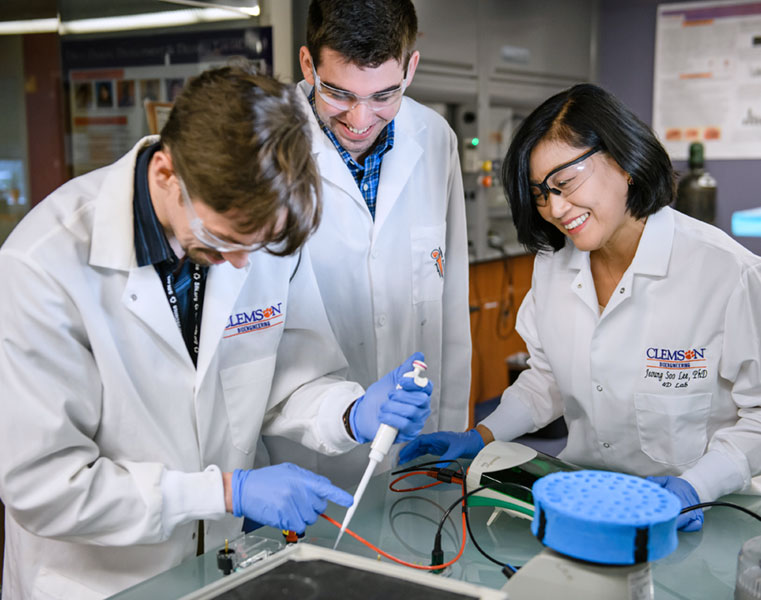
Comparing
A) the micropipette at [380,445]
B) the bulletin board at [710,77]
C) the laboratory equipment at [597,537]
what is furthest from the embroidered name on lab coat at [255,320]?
the bulletin board at [710,77]

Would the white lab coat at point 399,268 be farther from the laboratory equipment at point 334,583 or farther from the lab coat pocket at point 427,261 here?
the laboratory equipment at point 334,583

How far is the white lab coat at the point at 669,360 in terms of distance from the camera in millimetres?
1570

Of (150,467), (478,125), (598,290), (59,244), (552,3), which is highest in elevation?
(552,3)

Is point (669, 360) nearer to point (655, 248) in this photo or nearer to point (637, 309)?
point (637, 309)

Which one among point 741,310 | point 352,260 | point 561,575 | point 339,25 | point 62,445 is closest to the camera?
point 561,575

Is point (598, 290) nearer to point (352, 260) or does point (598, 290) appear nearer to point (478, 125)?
point (352, 260)

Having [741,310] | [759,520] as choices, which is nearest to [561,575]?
[759,520]

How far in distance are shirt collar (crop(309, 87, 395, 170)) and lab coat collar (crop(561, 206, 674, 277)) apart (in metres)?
0.70

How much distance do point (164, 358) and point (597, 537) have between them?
806 millimetres

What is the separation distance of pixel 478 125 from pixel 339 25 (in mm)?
2321

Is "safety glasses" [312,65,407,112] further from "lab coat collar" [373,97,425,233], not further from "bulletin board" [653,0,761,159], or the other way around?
"bulletin board" [653,0,761,159]

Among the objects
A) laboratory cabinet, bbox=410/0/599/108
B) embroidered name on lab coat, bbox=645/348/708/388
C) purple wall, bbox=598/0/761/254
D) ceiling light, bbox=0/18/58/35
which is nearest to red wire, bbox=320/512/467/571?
embroidered name on lab coat, bbox=645/348/708/388

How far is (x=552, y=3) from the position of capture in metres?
4.40

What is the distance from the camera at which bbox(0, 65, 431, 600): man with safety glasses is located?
1146 millimetres
